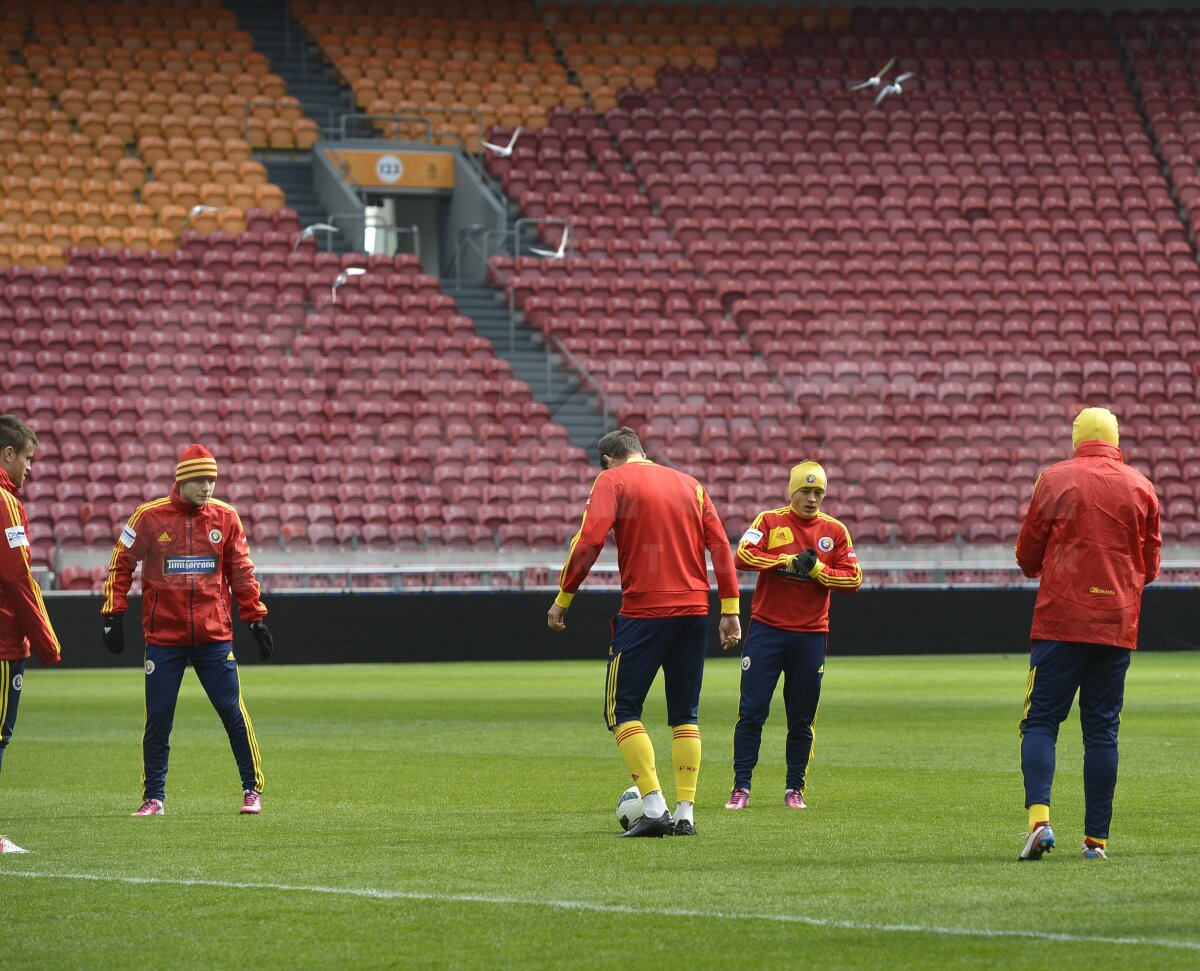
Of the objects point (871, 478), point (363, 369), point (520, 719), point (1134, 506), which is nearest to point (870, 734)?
point (520, 719)

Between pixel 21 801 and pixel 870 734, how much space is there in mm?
7260

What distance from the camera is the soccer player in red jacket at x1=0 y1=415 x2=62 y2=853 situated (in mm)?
9141

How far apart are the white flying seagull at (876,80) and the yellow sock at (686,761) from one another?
32.8 metres

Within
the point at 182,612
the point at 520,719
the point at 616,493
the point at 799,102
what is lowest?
the point at 520,719

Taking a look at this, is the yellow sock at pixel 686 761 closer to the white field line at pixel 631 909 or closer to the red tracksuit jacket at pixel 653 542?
the red tracksuit jacket at pixel 653 542

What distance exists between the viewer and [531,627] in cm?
2723

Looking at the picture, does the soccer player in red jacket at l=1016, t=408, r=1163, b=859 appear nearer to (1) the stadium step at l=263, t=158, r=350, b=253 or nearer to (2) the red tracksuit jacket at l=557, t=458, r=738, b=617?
(2) the red tracksuit jacket at l=557, t=458, r=738, b=617

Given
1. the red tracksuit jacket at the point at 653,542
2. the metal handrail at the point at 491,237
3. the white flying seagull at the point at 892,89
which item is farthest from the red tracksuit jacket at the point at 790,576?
→ the white flying seagull at the point at 892,89

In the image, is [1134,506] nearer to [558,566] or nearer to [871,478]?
[558,566]

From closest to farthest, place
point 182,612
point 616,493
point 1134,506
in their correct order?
point 1134,506, point 616,493, point 182,612

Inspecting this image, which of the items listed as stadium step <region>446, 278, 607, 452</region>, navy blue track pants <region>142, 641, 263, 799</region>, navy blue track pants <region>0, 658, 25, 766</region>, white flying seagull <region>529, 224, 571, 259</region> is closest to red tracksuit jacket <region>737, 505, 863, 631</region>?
navy blue track pants <region>142, 641, 263, 799</region>

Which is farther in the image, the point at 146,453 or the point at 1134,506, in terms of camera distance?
the point at 146,453

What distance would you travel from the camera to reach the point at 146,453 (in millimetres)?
29438

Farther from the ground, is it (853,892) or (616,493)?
(616,493)
